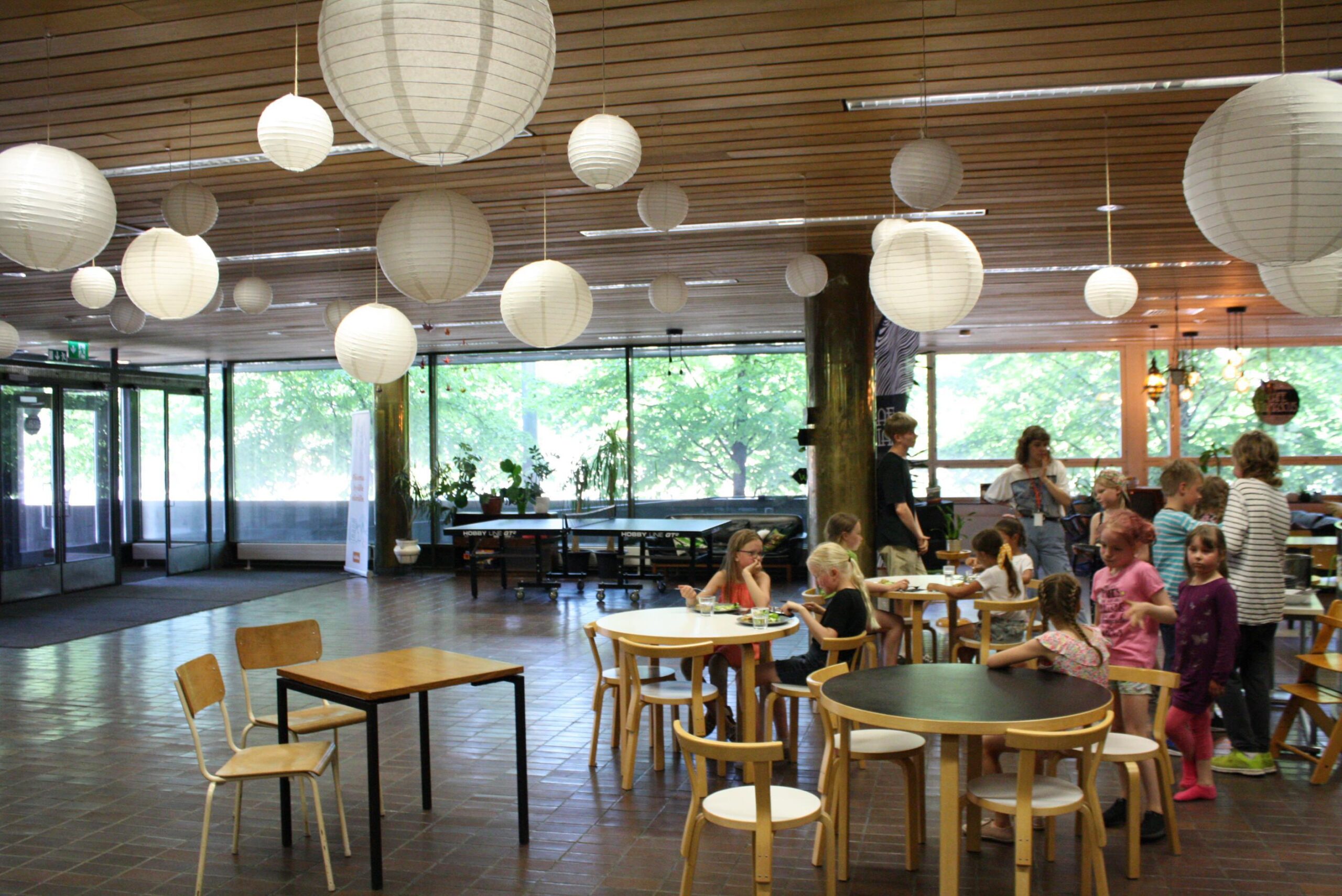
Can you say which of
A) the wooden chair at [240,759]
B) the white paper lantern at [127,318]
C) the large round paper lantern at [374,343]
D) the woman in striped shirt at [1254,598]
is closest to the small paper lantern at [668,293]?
the large round paper lantern at [374,343]

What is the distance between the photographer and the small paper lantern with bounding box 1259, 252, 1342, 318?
3.92 m

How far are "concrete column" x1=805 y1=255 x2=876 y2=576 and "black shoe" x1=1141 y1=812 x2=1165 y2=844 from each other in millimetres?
5215

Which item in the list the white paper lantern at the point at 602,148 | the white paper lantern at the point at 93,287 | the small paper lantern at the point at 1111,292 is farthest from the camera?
the white paper lantern at the point at 93,287

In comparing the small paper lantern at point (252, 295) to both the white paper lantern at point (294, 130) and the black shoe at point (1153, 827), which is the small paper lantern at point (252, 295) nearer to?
the white paper lantern at point (294, 130)

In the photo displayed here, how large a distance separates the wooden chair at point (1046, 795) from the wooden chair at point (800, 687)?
3.37ft

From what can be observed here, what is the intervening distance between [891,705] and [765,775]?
0.61m

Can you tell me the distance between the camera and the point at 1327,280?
393cm

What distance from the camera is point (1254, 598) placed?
5.21 m

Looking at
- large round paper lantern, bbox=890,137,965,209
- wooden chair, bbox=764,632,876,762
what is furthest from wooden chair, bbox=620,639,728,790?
large round paper lantern, bbox=890,137,965,209

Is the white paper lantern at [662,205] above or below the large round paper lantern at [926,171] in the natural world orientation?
above

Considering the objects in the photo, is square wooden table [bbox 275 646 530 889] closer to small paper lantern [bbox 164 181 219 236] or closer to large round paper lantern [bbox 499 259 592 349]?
large round paper lantern [bbox 499 259 592 349]

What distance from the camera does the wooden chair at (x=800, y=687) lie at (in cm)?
468

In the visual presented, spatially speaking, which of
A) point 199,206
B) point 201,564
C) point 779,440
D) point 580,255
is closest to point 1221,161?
point 199,206

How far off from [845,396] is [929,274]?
520 cm
